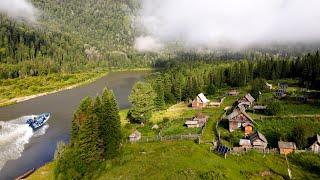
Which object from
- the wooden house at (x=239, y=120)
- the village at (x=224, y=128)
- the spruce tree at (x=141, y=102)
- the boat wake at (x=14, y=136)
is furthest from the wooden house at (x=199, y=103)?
the boat wake at (x=14, y=136)

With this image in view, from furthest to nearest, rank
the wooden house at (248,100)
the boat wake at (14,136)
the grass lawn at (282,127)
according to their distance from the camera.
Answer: the wooden house at (248,100), the boat wake at (14,136), the grass lawn at (282,127)

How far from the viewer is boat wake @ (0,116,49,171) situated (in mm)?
89188

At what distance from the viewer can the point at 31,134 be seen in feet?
353

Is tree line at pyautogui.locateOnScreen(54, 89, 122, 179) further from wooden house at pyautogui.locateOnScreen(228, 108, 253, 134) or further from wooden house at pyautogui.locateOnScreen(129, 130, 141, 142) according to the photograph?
wooden house at pyautogui.locateOnScreen(228, 108, 253, 134)

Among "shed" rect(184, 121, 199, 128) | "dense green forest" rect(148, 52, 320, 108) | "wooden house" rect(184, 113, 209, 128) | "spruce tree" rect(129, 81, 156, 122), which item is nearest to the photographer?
"shed" rect(184, 121, 199, 128)

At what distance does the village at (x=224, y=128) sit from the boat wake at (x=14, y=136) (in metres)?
29.8

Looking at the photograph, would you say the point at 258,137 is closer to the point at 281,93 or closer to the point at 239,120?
the point at 239,120

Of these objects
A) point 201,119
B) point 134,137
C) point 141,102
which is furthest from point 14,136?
point 201,119

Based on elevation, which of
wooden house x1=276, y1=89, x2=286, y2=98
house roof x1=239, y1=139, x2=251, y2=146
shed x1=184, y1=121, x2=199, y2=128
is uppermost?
wooden house x1=276, y1=89, x2=286, y2=98

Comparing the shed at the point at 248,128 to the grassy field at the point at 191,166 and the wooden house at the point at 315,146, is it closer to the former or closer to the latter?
the grassy field at the point at 191,166

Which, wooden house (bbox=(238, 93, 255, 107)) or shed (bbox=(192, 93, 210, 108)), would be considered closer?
wooden house (bbox=(238, 93, 255, 107))

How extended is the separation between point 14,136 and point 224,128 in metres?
59.4

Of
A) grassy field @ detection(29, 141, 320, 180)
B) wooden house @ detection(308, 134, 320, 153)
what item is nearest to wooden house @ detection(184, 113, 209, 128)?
grassy field @ detection(29, 141, 320, 180)

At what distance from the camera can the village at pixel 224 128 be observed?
69000mm
